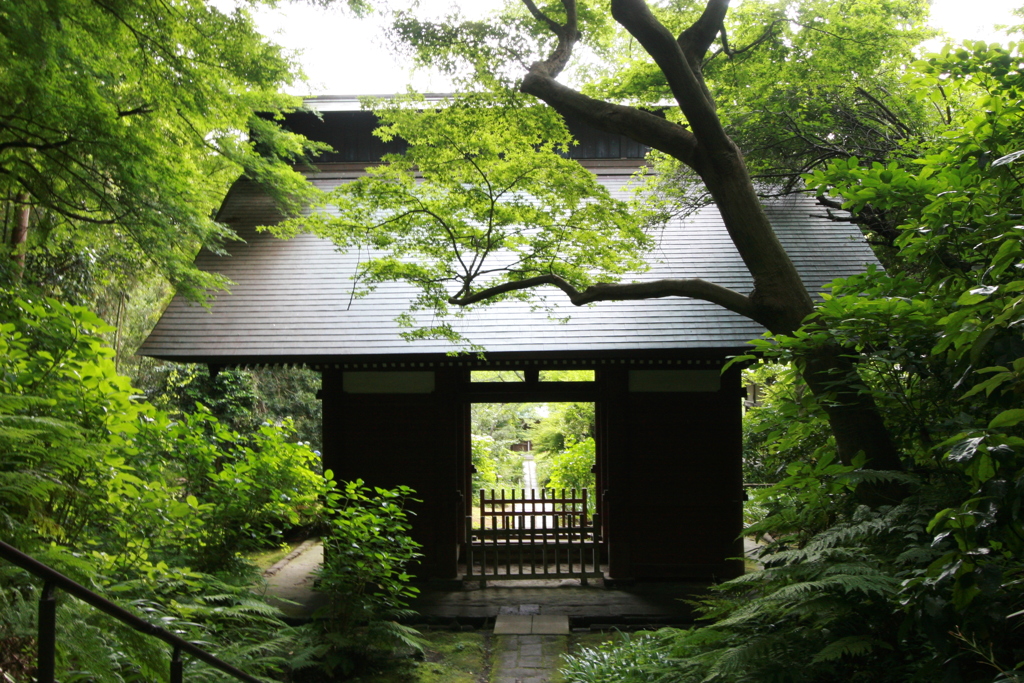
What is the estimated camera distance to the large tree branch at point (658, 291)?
4916mm

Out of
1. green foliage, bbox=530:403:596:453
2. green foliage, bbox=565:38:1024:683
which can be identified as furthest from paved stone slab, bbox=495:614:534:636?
green foliage, bbox=530:403:596:453

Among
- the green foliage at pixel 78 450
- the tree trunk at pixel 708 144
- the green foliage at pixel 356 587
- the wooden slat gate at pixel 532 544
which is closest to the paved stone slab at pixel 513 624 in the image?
the wooden slat gate at pixel 532 544

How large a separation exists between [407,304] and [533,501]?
2904 mm

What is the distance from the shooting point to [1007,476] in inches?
72.1

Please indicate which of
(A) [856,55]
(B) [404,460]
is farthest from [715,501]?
(A) [856,55]

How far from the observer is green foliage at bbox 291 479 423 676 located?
5152 mm

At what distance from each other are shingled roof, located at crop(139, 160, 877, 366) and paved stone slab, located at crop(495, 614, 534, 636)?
2746 mm

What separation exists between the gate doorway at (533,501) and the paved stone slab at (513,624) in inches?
32.6

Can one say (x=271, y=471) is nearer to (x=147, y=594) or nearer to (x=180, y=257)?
(x=147, y=594)

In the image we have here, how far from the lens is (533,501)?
26.1 feet

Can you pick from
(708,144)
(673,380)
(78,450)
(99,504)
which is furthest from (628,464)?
(78,450)

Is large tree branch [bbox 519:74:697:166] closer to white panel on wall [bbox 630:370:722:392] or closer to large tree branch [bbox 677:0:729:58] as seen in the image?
large tree branch [bbox 677:0:729:58]

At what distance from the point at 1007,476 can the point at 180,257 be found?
6.07 metres

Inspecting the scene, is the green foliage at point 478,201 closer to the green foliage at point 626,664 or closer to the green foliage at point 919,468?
the green foliage at point 919,468
